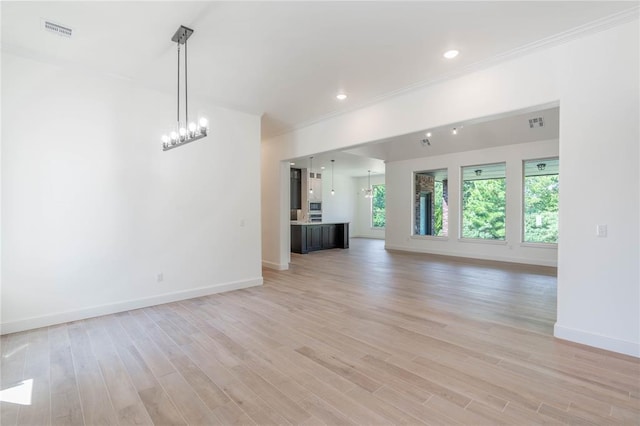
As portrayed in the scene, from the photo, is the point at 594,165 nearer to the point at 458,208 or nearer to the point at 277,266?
the point at 277,266

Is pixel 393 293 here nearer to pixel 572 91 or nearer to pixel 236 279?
pixel 236 279

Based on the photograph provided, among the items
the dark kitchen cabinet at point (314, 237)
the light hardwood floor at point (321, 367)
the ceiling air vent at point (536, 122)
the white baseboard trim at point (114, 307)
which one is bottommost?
the light hardwood floor at point (321, 367)

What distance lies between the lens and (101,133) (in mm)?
3928

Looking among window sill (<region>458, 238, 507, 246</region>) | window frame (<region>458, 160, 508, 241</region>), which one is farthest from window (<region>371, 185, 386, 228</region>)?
window sill (<region>458, 238, 507, 246</region>)

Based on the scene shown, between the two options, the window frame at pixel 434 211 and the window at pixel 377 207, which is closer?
the window frame at pixel 434 211

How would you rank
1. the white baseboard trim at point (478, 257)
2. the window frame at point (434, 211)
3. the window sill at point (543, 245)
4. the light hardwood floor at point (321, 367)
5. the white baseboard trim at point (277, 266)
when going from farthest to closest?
the window frame at point (434, 211) < the white baseboard trim at point (478, 257) < the window sill at point (543, 245) < the white baseboard trim at point (277, 266) < the light hardwood floor at point (321, 367)

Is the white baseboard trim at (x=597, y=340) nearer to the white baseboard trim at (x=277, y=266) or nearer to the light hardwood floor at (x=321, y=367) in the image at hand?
the light hardwood floor at (x=321, y=367)

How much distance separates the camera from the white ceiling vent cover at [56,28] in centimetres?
288

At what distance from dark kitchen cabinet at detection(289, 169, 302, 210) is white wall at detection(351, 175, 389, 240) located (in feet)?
15.4

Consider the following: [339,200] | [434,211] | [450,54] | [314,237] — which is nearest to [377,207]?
[339,200]

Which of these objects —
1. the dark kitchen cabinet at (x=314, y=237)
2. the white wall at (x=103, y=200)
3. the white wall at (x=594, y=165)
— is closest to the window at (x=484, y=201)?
the dark kitchen cabinet at (x=314, y=237)

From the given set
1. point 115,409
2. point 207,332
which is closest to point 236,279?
point 207,332

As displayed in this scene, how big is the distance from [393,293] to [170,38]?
179 inches

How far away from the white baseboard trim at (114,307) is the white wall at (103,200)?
0.01 meters
